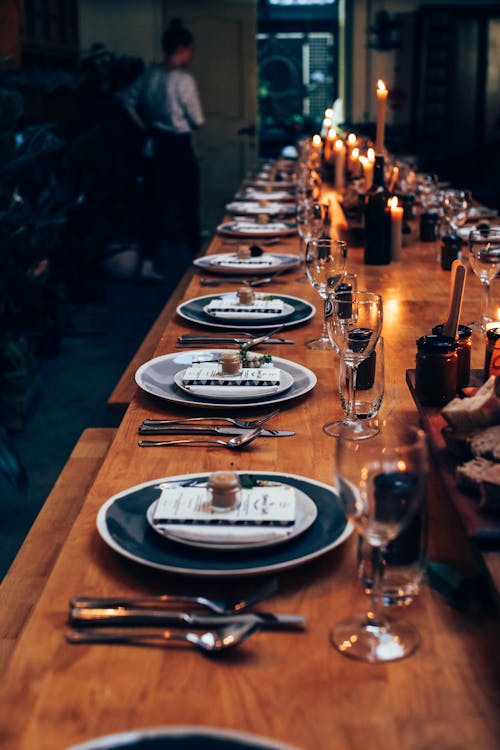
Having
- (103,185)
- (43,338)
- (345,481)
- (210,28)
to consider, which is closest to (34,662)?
(345,481)

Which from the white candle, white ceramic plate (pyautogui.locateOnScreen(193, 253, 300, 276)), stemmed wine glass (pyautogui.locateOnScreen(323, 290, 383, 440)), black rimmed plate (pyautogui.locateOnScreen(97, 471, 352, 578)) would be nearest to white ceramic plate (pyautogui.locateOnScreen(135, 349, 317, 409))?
stemmed wine glass (pyautogui.locateOnScreen(323, 290, 383, 440))

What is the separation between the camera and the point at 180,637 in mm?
860

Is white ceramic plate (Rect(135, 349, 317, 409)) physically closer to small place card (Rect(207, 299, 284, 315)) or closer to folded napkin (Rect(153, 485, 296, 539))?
small place card (Rect(207, 299, 284, 315))

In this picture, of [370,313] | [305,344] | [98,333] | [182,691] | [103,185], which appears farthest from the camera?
[103,185]

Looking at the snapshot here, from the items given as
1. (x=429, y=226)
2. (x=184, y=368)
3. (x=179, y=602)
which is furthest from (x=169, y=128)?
(x=179, y=602)

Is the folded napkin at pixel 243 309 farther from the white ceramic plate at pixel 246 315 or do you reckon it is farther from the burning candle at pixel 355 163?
the burning candle at pixel 355 163

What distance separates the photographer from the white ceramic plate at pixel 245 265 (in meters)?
2.53

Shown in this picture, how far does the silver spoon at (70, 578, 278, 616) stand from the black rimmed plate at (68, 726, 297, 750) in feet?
0.80

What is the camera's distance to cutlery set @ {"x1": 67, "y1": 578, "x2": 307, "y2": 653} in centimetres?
86

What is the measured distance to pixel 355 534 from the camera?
1062 mm

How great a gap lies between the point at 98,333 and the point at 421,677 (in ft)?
14.8

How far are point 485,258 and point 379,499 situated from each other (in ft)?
4.09

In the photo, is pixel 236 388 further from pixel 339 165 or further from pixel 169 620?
pixel 339 165

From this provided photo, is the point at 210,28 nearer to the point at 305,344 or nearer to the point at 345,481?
the point at 305,344
